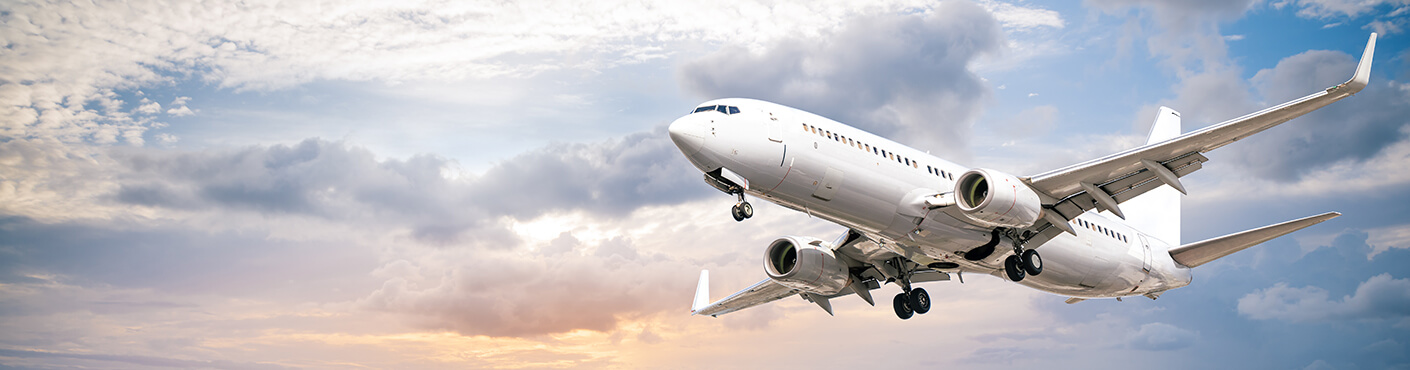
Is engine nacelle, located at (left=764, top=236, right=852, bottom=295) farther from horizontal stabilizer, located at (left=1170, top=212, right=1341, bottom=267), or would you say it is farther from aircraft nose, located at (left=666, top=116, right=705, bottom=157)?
horizontal stabilizer, located at (left=1170, top=212, right=1341, bottom=267)

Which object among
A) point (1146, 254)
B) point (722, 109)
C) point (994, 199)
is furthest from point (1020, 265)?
point (722, 109)

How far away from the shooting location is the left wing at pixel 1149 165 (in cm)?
2406

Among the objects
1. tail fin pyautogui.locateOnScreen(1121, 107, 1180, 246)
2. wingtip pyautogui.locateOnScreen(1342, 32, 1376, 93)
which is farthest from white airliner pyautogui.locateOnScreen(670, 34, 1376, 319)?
tail fin pyautogui.locateOnScreen(1121, 107, 1180, 246)

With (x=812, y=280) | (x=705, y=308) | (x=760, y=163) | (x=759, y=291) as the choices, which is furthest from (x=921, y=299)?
(x=760, y=163)

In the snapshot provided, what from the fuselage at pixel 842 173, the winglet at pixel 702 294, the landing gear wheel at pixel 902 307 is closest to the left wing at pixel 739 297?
the winglet at pixel 702 294

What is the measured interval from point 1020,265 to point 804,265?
770 centimetres

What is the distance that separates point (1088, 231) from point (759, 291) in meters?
13.5

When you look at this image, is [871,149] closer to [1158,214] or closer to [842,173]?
[842,173]

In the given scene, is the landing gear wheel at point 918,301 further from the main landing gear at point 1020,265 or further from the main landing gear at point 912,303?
the main landing gear at point 1020,265

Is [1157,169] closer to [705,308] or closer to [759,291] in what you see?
[759,291]

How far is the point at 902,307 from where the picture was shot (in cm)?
3584

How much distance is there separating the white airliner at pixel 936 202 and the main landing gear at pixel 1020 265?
0.15 ft

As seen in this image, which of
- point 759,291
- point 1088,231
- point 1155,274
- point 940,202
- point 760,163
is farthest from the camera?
point 759,291

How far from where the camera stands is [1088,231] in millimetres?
33750
